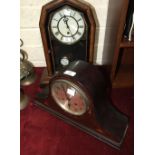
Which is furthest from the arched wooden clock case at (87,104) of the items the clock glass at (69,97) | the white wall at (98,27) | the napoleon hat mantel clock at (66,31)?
the white wall at (98,27)

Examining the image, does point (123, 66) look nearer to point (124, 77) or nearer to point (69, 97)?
point (124, 77)

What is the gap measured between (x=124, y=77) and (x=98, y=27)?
353 millimetres

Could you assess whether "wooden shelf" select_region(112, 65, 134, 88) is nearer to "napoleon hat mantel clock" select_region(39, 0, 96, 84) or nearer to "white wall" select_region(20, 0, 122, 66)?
"white wall" select_region(20, 0, 122, 66)

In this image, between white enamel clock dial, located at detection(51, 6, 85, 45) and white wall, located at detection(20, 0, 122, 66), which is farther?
white wall, located at detection(20, 0, 122, 66)

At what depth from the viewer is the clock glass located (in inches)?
35.7

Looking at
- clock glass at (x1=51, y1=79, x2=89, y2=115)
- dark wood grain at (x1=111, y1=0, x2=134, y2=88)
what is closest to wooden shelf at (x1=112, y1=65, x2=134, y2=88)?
dark wood grain at (x1=111, y1=0, x2=134, y2=88)

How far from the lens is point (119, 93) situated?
126 cm

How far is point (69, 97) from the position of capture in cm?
99

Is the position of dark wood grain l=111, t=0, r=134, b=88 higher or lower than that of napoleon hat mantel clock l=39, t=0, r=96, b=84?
lower

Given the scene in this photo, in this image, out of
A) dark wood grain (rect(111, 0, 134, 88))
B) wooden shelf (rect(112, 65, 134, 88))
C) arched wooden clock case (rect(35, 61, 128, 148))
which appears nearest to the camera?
arched wooden clock case (rect(35, 61, 128, 148))

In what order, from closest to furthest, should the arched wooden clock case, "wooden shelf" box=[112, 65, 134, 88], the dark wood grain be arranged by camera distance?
the arched wooden clock case, the dark wood grain, "wooden shelf" box=[112, 65, 134, 88]

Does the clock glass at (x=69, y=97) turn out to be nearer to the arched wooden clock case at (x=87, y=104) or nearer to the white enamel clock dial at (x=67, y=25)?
the arched wooden clock case at (x=87, y=104)

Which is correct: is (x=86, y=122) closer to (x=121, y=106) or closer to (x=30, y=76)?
(x=121, y=106)

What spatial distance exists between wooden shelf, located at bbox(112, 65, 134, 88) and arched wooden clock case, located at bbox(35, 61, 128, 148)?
21 cm
